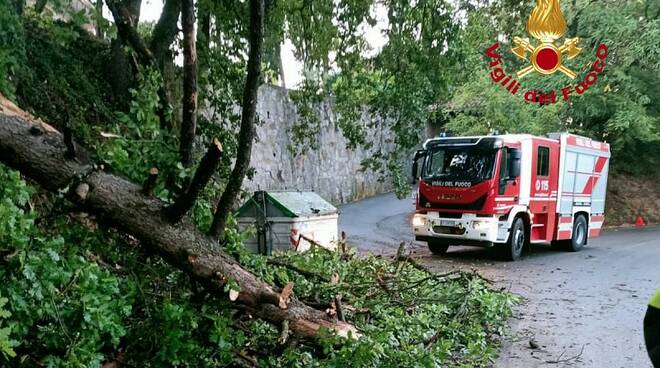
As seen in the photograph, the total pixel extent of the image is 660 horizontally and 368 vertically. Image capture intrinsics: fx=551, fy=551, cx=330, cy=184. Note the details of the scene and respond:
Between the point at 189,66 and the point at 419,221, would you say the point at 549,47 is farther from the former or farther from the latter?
the point at 189,66

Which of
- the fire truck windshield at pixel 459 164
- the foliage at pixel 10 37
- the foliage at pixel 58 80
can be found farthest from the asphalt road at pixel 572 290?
the foliage at pixel 58 80

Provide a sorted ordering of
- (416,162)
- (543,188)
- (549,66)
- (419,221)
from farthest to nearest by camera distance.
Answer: (549,66) < (543,188) < (419,221) < (416,162)

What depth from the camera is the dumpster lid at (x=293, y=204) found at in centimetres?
795

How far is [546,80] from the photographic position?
59.4 feet

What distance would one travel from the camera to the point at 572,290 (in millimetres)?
7977

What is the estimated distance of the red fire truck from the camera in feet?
34.2

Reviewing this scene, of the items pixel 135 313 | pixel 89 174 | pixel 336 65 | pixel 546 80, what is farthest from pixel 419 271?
pixel 546 80

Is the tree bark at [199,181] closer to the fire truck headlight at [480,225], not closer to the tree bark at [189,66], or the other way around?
the tree bark at [189,66]

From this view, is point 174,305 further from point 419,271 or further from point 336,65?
point 336,65

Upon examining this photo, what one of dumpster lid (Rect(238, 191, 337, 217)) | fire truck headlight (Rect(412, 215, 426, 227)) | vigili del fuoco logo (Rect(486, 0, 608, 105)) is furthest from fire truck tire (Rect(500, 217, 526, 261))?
vigili del fuoco logo (Rect(486, 0, 608, 105))

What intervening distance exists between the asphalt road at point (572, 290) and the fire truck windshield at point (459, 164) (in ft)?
5.46

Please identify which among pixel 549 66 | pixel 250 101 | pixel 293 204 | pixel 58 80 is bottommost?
pixel 293 204

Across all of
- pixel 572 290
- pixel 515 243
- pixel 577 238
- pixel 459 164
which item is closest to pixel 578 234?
pixel 577 238

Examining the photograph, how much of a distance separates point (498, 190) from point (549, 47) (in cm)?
677
